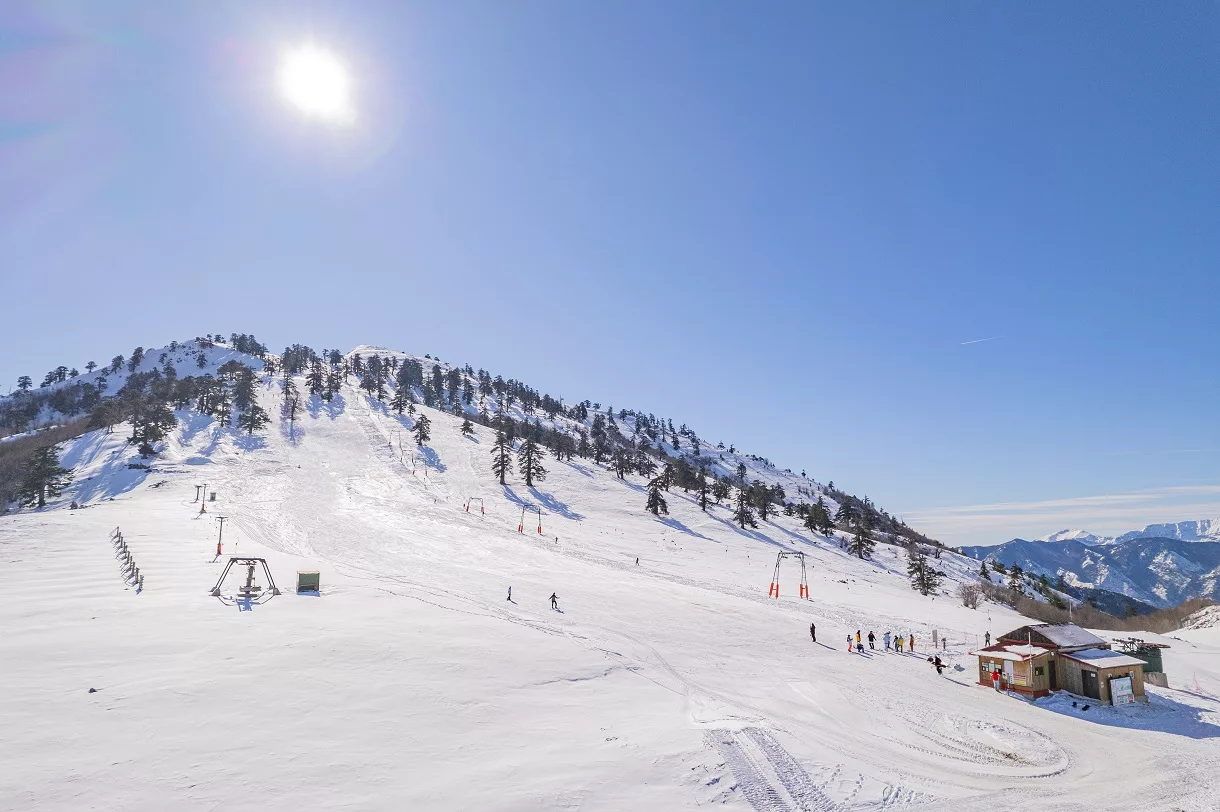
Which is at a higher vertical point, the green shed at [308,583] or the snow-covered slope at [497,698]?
the green shed at [308,583]

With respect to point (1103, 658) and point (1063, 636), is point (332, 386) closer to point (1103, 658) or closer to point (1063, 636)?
point (1063, 636)

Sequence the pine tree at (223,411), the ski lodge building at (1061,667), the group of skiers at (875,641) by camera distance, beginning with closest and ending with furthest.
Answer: the ski lodge building at (1061,667) → the group of skiers at (875,641) → the pine tree at (223,411)

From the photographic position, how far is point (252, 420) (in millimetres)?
107750

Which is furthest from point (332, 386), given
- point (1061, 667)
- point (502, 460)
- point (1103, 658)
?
point (1103, 658)

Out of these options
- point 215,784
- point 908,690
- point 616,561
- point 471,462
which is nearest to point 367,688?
point 215,784

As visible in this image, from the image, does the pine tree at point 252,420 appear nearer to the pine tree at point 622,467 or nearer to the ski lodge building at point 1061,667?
the pine tree at point 622,467

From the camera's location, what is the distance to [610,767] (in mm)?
15016

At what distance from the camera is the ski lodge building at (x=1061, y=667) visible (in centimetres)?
2678

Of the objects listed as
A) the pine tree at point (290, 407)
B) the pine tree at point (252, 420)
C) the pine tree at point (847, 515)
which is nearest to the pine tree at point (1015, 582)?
the pine tree at point (847, 515)

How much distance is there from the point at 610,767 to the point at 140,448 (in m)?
101

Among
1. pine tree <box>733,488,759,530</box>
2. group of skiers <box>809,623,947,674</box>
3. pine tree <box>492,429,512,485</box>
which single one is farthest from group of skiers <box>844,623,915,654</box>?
pine tree <box>492,429,512,485</box>

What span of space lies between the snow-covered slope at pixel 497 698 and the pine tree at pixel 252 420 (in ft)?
203

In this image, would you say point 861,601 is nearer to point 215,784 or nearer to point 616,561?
point 616,561

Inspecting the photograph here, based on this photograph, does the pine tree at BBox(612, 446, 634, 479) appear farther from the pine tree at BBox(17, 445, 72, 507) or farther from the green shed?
the pine tree at BBox(17, 445, 72, 507)
